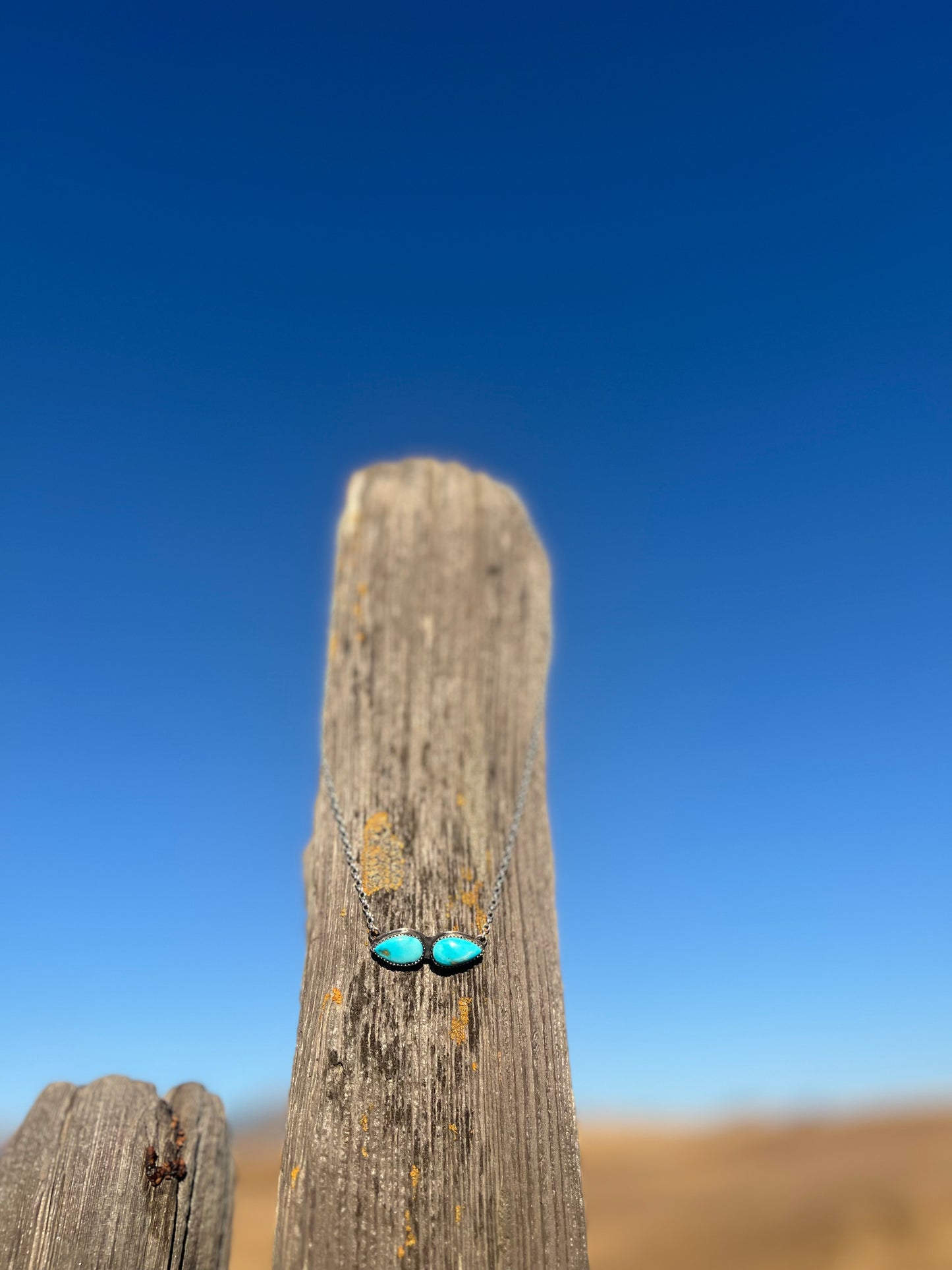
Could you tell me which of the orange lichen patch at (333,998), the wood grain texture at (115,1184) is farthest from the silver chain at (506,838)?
the wood grain texture at (115,1184)

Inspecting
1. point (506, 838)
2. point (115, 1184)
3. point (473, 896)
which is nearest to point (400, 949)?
point (473, 896)

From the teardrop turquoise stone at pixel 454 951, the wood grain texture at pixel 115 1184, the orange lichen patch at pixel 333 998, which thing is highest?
the teardrop turquoise stone at pixel 454 951

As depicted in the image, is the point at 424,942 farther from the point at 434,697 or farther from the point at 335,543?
the point at 335,543

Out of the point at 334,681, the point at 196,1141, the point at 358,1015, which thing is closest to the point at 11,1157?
the point at 196,1141

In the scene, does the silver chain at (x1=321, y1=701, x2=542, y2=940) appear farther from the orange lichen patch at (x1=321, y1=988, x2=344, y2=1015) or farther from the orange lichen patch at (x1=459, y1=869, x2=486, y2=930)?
the orange lichen patch at (x1=321, y1=988, x2=344, y2=1015)

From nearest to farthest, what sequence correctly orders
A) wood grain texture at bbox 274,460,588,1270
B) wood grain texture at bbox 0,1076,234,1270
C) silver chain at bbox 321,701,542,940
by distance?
wood grain texture at bbox 274,460,588,1270
wood grain texture at bbox 0,1076,234,1270
silver chain at bbox 321,701,542,940

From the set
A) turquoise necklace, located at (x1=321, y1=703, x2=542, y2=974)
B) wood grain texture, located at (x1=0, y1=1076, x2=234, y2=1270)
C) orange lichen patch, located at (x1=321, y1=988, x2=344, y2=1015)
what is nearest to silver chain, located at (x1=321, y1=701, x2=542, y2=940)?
turquoise necklace, located at (x1=321, y1=703, x2=542, y2=974)

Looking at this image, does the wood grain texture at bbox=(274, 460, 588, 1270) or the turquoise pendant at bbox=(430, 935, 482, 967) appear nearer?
the wood grain texture at bbox=(274, 460, 588, 1270)

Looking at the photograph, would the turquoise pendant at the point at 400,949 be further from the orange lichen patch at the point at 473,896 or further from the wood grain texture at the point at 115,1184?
the wood grain texture at the point at 115,1184
